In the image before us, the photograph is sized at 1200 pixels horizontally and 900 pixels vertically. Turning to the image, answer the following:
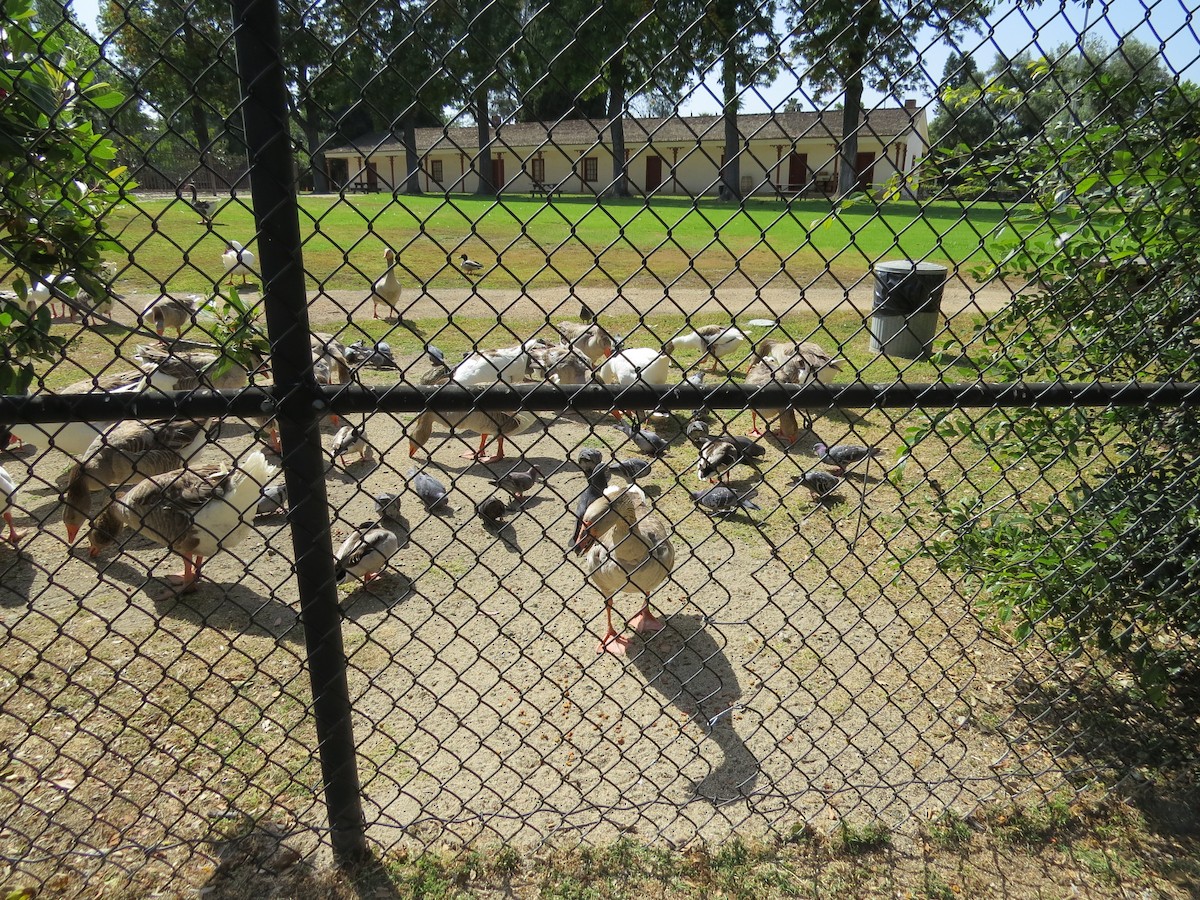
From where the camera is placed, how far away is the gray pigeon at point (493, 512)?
586cm

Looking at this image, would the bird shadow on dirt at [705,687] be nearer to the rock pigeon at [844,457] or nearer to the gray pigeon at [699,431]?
the rock pigeon at [844,457]

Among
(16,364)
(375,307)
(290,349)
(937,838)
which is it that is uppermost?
(375,307)

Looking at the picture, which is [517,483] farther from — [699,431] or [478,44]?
[478,44]

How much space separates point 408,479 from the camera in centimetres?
448

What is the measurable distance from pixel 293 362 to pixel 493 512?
3.72 m

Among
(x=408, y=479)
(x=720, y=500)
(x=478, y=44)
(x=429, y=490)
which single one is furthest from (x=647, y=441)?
(x=478, y=44)

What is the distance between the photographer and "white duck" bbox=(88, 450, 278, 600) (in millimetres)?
4766

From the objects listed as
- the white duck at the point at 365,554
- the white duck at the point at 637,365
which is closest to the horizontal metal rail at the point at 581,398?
the white duck at the point at 365,554

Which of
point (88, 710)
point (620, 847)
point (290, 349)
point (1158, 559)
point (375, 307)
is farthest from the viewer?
point (375, 307)

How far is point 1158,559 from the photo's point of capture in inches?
131

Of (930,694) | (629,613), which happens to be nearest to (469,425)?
(629,613)

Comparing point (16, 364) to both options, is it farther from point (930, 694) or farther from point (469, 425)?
point (469, 425)

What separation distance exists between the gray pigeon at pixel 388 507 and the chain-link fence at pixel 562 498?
0.05 metres

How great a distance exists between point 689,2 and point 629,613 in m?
3.14
